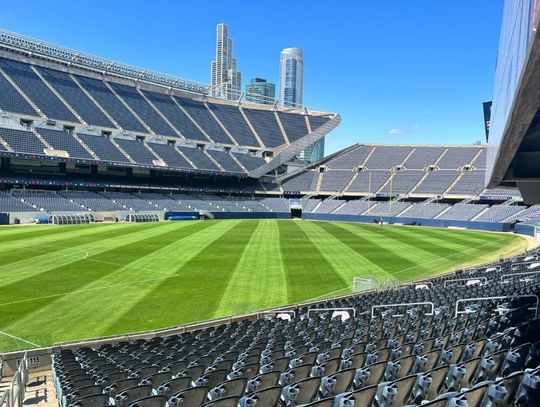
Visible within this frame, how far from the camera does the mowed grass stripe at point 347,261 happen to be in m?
28.0

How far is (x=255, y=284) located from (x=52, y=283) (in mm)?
10566

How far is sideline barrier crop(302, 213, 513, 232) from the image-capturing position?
64438 mm

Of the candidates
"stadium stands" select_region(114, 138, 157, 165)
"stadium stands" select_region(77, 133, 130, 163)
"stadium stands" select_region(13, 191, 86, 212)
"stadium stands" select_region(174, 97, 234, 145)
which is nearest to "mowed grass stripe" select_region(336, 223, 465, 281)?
"stadium stands" select_region(13, 191, 86, 212)

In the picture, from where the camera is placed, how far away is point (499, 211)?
70625 millimetres

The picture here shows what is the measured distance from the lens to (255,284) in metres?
24.5

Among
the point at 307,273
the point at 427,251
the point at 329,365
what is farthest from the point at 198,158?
the point at 329,365

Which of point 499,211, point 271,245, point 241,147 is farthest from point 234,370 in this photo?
point 241,147

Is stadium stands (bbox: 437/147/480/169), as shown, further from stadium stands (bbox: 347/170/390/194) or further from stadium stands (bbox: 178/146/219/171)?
stadium stands (bbox: 178/146/219/171)

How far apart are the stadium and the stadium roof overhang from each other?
0.12 ft

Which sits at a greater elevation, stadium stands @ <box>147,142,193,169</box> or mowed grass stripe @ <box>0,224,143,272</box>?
stadium stands @ <box>147,142,193,169</box>

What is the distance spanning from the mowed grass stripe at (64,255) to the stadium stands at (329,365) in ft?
45.1

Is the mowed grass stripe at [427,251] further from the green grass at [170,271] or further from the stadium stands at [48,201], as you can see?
the stadium stands at [48,201]

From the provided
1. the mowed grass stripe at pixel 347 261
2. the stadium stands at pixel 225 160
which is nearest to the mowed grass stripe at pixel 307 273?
the mowed grass stripe at pixel 347 261

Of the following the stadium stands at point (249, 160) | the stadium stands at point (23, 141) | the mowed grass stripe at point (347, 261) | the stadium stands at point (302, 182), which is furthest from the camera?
the stadium stands at point (302, 182)
